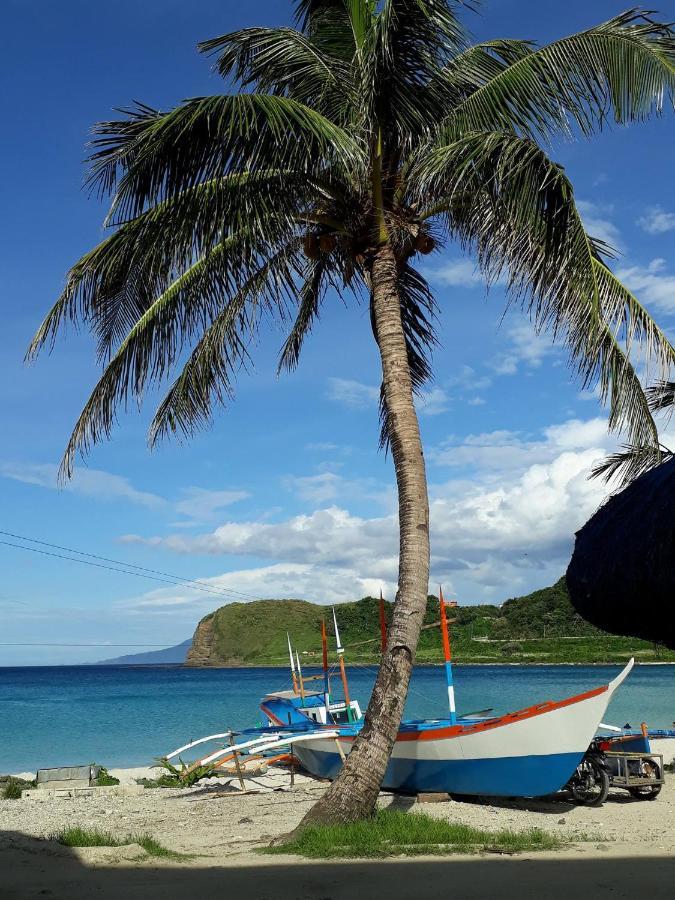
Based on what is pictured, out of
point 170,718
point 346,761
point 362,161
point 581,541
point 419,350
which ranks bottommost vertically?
point 170,718

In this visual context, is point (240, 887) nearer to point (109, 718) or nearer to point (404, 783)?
point (404, 783)

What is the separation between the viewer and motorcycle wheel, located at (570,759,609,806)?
38.7 ft

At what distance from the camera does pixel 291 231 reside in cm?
1038

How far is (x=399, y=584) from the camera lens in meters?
9.31

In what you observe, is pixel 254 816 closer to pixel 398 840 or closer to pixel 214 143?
pixel 398 840

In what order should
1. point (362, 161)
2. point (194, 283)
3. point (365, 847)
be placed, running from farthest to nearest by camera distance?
1. point (194, 283)
2. point (362, 161)
3. point (365, 847)

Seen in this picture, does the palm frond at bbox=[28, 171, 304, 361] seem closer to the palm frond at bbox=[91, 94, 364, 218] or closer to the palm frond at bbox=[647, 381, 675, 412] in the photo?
the palm frond at bbox=[91, 94, 364, 218]

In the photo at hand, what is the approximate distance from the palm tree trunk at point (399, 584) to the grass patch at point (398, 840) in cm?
23

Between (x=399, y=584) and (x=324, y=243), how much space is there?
4.15 m

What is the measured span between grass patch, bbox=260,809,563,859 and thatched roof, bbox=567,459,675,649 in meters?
4.79

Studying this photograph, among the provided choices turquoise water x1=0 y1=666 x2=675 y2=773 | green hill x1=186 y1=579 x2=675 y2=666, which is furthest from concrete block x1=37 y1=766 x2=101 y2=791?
green hill x1=186 y1=579 x2=675 y2=666

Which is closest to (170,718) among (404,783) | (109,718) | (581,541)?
(109,718)

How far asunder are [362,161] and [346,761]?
613 centimetres

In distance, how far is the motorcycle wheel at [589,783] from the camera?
1178cm
